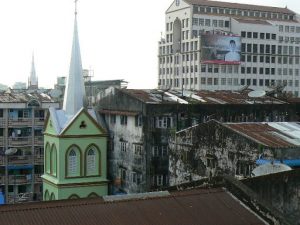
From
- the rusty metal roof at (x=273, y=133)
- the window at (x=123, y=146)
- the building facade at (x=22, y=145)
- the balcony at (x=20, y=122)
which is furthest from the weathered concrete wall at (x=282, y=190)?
the balcony at (x=20, y=122)

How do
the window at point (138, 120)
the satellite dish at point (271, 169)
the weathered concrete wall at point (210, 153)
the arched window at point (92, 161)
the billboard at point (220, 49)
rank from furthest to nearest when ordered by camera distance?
1. the billboard at point (220, 49)
2. the arched window at point (92, 161)
3. the window at point (138, 120)
4. the weathered concrete wall at point (210, 153)
5. the satellite dish at point (271, 169)

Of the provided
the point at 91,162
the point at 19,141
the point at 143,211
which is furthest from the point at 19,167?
the point at 143,211

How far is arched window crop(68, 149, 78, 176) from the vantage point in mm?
41656

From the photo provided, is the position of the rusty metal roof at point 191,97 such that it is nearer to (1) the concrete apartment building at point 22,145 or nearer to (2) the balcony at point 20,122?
(1) the concrete apartment building at point 22,145

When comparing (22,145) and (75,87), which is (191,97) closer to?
(75,87)

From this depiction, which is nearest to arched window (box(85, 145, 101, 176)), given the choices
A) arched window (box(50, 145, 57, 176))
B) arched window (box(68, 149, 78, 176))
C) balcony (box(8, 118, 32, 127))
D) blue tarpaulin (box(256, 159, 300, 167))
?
arched window (box(68, 149, 78, 176))

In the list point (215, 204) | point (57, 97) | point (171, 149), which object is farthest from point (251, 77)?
point (215, 204)

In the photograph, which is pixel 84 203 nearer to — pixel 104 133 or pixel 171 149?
pixel 171 149

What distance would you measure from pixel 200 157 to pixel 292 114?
15.9 metres

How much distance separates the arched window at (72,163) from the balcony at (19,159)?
1148 centimetres

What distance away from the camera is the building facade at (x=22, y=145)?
167 feet

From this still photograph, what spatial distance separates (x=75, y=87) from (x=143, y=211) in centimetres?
2902

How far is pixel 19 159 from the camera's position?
51.3 meters

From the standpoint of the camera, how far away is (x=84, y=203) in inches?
703
